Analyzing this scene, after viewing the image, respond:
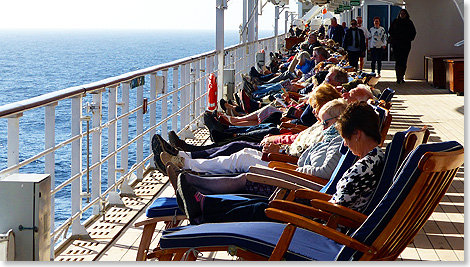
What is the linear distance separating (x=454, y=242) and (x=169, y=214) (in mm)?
1346

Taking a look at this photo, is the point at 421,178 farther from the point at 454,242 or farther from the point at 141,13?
the point at 141,13

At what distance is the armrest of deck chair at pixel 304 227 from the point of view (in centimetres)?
221

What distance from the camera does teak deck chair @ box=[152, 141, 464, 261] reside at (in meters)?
2.17

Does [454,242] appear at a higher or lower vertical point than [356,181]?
lower

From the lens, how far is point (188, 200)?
2.76 m

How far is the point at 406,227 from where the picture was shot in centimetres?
225

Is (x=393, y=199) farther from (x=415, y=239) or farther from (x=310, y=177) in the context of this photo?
(x=415, y=239)

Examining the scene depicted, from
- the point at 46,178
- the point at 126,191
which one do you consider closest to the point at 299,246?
the point at 46,178

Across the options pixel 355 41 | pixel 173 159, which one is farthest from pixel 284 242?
pixel 355 41

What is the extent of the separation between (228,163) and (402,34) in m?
8.66

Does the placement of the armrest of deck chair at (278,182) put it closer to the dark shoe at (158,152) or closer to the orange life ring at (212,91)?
the dark shoe at (158,152)

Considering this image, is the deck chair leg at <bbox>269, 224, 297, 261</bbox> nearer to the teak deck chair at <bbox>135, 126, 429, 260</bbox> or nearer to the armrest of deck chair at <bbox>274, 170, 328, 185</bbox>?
the teak deck chair at <bbox>135, 126, 429, 260</bbox>

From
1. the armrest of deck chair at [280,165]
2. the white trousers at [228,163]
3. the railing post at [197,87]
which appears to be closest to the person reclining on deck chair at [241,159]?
the white trousers at [228,163]

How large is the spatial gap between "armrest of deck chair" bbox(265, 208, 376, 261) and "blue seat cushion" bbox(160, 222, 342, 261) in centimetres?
4
